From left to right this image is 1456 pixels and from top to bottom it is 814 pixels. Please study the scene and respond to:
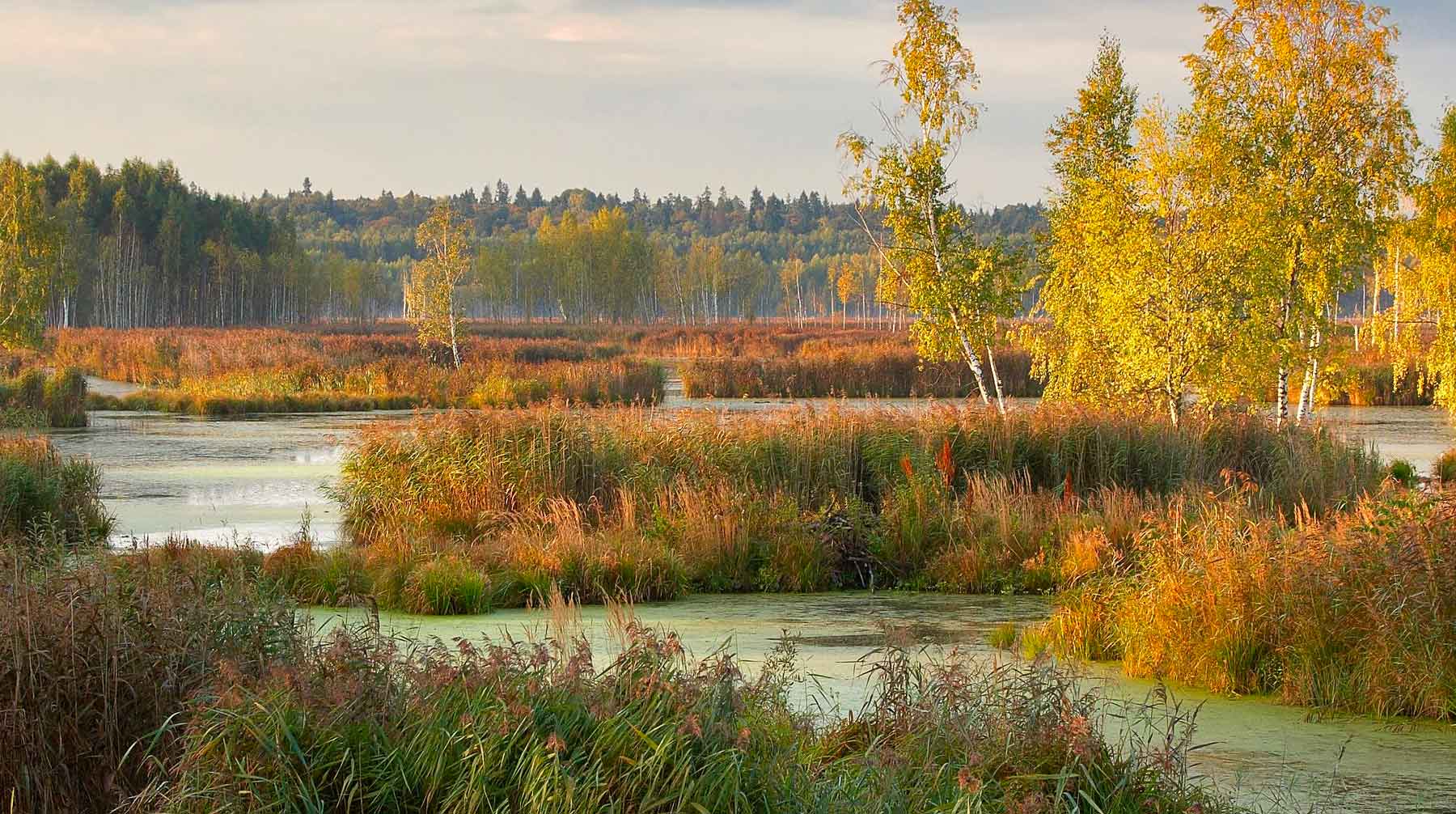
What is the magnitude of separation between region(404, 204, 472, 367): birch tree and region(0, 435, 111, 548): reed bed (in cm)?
3155

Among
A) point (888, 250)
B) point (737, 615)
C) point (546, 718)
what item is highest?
point (888, 250)

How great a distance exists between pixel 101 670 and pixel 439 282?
1823 inches

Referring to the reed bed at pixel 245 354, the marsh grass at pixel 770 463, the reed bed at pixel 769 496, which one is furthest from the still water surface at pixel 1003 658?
the reed bed at pixel 245 354

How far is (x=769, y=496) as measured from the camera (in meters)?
16.4

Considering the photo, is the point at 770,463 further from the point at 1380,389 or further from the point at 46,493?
the point at 1380,389

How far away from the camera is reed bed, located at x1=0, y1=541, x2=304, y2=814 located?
582cm

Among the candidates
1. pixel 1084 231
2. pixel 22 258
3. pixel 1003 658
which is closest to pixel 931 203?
pixel 1084 231

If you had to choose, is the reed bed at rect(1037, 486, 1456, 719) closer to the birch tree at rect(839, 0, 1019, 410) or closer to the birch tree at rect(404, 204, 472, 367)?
the birch tree at rect(839, 0, 1019, 410)

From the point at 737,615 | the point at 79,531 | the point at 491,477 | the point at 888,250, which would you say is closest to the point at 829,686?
the point at 737,615

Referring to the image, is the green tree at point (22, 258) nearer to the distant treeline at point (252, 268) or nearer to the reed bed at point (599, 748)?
the distant treeline at point (252, 268)

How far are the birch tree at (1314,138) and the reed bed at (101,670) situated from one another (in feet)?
68.9

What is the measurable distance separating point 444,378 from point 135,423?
11297 millimetres

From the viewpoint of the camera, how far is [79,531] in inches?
622

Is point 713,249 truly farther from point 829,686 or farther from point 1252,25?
point 829,686
